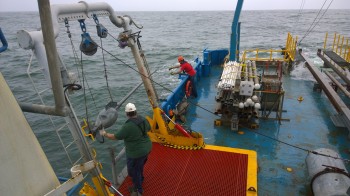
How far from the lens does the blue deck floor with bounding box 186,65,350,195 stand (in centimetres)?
580

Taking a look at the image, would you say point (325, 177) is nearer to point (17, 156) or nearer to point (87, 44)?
point (87, 44)

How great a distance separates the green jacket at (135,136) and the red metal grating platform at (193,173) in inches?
41.7

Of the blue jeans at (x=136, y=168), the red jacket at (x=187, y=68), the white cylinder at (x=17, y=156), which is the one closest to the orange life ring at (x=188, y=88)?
the red jacket at (x=187, y=68)

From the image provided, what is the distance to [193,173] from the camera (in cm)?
558

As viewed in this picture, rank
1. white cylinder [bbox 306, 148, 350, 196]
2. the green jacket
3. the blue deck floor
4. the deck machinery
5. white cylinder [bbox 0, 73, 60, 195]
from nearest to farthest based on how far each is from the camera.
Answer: white cylinder [bbox 0, 73, 60, 195] < the green jacket < white cylinder [bbox 306, 148, 350, 196] < the blue deck floor < the deck machinery

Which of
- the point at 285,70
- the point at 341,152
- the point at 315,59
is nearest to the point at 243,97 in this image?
the point at 341,152

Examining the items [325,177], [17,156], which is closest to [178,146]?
[325,177]

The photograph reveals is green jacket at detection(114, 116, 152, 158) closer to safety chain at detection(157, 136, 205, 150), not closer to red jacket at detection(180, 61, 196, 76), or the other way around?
safety chain at detection(157, 136, 205, 150)

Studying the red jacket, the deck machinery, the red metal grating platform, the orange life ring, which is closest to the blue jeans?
the red metal grating platform

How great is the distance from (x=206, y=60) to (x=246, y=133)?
5.99 m

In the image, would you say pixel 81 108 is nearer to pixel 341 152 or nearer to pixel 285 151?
pixel 285 151

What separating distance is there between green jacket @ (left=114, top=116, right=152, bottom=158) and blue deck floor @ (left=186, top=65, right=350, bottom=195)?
2.74 metres

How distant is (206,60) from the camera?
12.9 m

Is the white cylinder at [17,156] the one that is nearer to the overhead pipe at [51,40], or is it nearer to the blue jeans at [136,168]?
the overhead pipe at [51,40]
